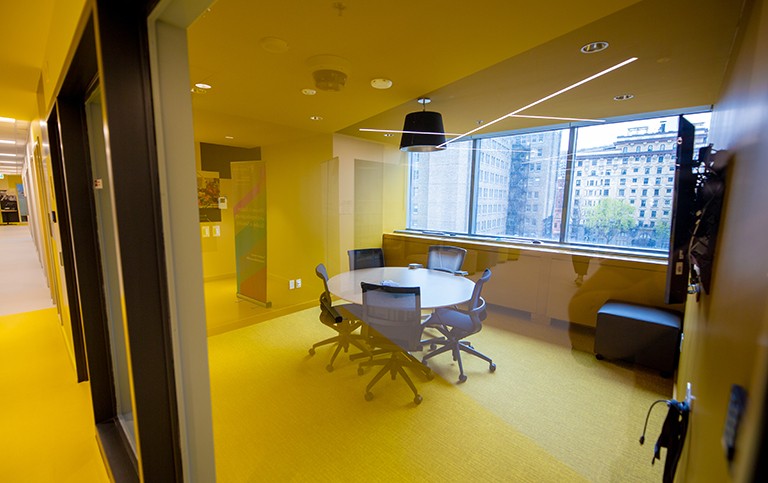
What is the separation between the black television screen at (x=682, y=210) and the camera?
1.42 meters

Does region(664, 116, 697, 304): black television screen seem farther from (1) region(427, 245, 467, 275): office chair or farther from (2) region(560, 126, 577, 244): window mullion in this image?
(2) region(560, 126, 577, 244): window mullion

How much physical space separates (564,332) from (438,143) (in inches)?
112

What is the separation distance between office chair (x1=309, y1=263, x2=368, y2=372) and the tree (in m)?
3.23

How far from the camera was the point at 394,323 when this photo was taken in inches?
109

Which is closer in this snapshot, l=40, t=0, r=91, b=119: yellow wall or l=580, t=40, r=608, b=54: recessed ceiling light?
l=40, t=0, r=91, b=119: yellow wall

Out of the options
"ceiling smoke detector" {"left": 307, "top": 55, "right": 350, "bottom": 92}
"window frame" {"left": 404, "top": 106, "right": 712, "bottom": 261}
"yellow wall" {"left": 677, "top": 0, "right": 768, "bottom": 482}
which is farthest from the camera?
"window frame" {"left": 404, "top": 106, "right": 712, "bottom": 261}

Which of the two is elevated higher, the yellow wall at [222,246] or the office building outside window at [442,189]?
the office building outside window at [442,189]

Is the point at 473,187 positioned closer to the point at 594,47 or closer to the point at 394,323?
the point at 594,47

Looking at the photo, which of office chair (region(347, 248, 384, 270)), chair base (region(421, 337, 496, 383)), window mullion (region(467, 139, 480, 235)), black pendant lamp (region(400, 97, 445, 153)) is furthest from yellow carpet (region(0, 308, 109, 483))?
window mullion (region(467, 139, 480, 235))

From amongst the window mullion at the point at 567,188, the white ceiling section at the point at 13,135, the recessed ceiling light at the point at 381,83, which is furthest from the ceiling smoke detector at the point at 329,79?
the white ceiling section at the point at 13,135

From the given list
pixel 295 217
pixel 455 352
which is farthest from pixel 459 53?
pixel 295 217

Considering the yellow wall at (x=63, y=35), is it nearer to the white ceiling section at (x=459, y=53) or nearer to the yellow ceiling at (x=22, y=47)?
the yellow ceiling at (x=22, y=47)

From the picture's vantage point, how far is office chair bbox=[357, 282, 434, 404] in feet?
8.66

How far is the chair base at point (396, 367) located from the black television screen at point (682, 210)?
197 cm
